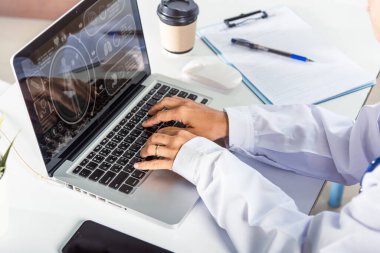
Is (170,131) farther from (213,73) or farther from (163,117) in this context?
(213,73)

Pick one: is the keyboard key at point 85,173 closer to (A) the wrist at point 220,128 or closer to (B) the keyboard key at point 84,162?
(B) the keyboard key at point 84,162

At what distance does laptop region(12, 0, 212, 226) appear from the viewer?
829 millimetres

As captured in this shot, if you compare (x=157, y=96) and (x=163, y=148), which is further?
(x=157, y=96)

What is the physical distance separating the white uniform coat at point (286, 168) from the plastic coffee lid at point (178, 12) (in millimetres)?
269

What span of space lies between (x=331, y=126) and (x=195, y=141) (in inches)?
11.0

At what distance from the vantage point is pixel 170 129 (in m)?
0.93

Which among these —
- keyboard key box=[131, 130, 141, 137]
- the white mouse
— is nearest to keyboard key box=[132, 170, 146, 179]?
keyboard key box=[131, 130, 141, 137]

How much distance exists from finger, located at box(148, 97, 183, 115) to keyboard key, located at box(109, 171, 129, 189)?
6.6 inches

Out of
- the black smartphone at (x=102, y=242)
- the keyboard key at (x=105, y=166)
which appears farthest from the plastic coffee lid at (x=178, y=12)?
the black smartphone at (x=102, y=242)

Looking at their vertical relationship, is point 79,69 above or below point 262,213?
above

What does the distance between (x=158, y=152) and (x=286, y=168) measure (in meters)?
0.24

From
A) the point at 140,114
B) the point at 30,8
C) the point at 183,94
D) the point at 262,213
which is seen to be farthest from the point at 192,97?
Result: the point at 30,8

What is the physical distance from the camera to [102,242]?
0.79m

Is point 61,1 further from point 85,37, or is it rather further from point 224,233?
point 224,233
